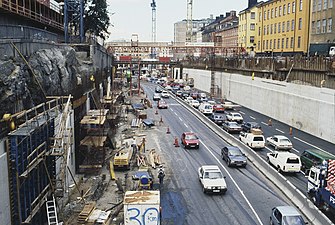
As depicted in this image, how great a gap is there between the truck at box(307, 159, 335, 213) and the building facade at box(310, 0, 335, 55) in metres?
37.2

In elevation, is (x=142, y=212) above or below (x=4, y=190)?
below

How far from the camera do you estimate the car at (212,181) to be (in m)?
23.9

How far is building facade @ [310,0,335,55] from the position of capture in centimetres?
5441

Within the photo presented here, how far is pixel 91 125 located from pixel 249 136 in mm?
14200

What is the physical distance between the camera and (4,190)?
14617mm

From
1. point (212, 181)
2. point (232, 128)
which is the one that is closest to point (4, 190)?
point (212, 181)

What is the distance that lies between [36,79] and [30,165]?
4.91m

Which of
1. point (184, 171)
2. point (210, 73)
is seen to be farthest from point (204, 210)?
point (210, 73)

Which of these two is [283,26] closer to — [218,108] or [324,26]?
[324,26]

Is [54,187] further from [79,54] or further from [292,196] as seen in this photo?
[79,54]

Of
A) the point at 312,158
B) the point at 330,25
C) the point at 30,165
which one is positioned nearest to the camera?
the point at 30,165

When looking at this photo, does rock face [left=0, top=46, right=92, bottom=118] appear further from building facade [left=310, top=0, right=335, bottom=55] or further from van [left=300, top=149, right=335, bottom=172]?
building facade [left=310, top=0, right=335, bottom=55]

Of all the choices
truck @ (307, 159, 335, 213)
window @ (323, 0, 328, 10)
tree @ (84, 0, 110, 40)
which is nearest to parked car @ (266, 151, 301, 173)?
truck @ (307, 159, 335, 213)

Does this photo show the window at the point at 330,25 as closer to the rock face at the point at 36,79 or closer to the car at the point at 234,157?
the car at the point at 234,157
